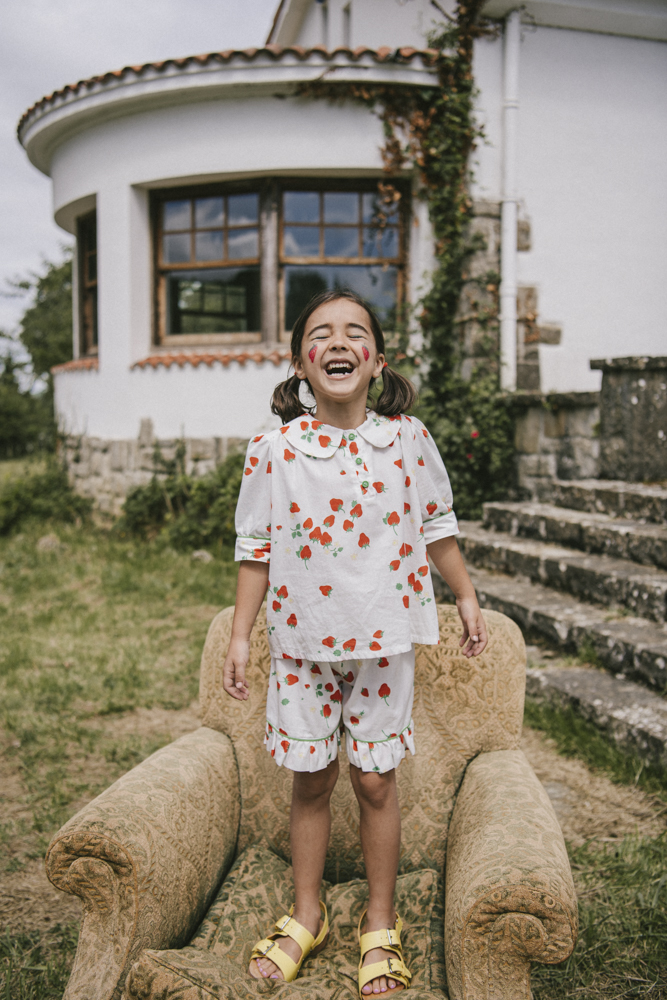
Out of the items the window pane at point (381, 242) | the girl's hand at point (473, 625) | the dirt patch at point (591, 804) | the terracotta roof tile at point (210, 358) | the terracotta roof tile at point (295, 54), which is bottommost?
the dirt patch at point (591, 804)

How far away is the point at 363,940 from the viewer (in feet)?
5.22

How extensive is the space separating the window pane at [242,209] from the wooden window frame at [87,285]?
2.00 metres

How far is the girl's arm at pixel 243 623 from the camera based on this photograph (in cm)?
170

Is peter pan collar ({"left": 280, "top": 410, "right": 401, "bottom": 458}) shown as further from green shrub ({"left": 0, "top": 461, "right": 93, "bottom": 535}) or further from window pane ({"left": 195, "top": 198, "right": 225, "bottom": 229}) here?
green shrub ({"left": 0, "top": 461, "right": 93, "bottom": 535})

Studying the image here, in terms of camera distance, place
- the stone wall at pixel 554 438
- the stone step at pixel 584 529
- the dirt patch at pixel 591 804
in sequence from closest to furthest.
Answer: the dirt patch at pixel 591 804 → the stone step at pixel 584 529 → the stone wall at pixel 554 438

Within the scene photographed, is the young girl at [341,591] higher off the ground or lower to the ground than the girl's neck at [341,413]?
lower

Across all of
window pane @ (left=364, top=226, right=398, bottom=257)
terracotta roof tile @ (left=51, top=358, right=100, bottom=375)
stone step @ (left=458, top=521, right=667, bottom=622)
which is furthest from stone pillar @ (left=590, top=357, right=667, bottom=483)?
terracotta roof tile @ (left=51, top=358, right=100, bottom=375)

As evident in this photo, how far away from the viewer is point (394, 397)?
178cm

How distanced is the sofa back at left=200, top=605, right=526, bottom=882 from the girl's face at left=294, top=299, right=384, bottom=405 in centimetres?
70

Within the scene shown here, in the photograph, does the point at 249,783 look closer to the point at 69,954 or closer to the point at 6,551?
the point at 69,954

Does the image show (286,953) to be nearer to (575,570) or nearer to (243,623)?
(243,623)

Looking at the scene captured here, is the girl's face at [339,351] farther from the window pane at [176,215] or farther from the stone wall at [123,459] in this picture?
the window pane at [176,215]

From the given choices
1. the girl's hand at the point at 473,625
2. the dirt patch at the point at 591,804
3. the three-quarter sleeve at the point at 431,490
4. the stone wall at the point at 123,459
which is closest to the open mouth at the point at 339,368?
the three-quarter sleeve at the point at 431,490

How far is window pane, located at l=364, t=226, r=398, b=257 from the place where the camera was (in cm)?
683
